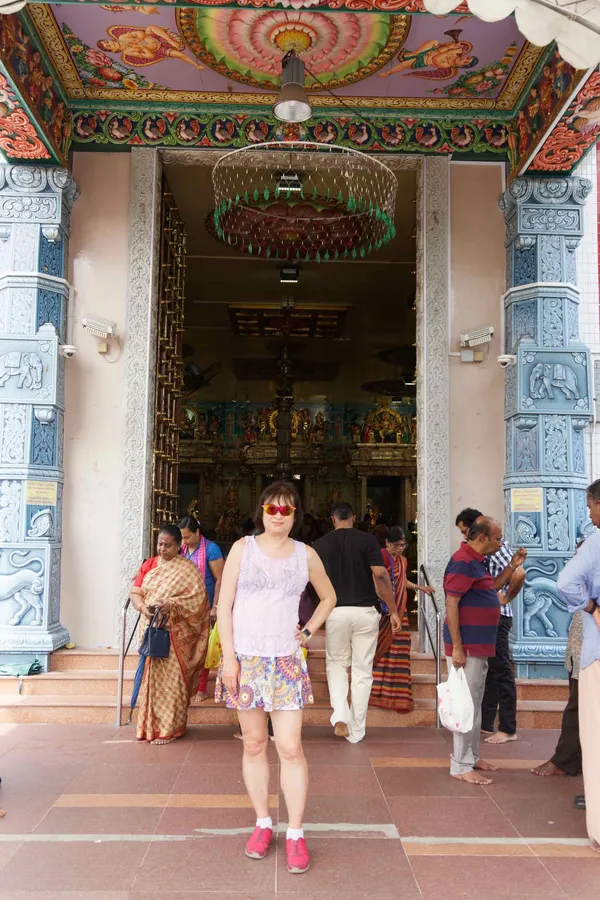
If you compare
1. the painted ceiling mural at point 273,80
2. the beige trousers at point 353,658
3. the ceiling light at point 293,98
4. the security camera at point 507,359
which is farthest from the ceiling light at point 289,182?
the beige trousers at point 353,658

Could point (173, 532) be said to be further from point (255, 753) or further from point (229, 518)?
A: point (229, 518)

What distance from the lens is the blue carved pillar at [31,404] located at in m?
5.97

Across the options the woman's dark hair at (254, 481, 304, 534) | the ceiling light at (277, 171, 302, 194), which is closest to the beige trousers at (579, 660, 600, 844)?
the woman's dark hair at (254, 481, 304, 534)

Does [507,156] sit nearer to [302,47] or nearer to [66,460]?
[302,47]

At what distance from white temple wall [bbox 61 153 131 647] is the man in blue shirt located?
13.5 feet

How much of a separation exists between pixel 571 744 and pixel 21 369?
475 cm

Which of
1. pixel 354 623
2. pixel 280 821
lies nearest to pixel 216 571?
pixel 354 623

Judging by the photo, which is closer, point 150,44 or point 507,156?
point 150,44

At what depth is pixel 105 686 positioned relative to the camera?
577 cm

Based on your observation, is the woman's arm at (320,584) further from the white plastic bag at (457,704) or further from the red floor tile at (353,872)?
the white plastic bag at (457,704)

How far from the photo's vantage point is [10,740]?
4.96 meters

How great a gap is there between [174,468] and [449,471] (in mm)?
2870

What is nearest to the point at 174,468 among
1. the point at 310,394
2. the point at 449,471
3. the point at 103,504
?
the point at 103,504

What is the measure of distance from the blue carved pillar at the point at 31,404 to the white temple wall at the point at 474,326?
3.31m
